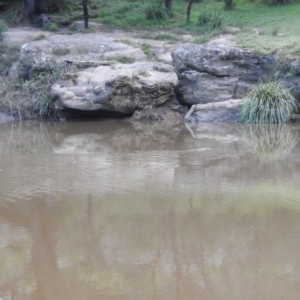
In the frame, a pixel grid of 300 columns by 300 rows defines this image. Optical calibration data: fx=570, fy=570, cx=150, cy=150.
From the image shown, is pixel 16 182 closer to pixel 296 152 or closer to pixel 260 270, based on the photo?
pixel 260 270

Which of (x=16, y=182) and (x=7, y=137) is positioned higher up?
(x=16, y=182)

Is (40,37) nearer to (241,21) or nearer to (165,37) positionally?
(165,37)

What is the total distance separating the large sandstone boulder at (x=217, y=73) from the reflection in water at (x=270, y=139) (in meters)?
1.88

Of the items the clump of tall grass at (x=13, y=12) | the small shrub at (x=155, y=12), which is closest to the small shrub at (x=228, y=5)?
the small shrub at (x=155, y=12)

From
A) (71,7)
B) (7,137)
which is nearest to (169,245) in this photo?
(7,137)

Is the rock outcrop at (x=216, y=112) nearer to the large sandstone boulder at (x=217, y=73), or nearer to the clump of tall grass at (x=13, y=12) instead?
the large sandstone boulder at (x=217, y=73)

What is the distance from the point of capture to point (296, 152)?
966cm

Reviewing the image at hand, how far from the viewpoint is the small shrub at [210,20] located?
17156mm

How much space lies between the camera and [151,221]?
235 inches

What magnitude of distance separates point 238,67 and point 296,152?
4.88 meters

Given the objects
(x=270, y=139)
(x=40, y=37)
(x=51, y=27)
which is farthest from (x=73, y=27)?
(x=270, y=139)

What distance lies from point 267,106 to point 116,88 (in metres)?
3.45

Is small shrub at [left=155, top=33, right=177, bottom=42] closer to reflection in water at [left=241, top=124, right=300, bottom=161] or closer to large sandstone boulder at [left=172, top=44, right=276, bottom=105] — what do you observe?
large sandstone boulder at [left=172, top=44, right=276, bottom=105]

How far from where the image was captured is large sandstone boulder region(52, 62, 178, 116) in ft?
43.3
